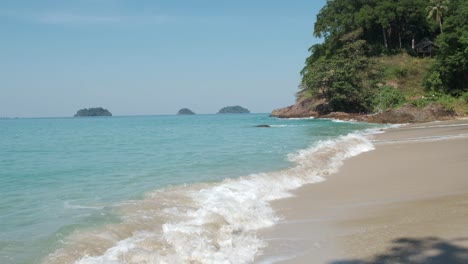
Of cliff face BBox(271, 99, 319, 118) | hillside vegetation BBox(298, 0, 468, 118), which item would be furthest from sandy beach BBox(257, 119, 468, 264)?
cliff face BBox(271, 99, 319, 118)

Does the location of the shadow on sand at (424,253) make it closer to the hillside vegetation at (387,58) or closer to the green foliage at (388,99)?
the hillside vegetation at (387,58)

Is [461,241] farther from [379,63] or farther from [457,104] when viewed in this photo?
[379,63]

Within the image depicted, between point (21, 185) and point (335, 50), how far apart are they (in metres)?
62.5

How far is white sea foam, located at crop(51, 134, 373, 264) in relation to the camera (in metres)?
5.38

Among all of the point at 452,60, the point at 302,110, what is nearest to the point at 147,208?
the point at 452,60

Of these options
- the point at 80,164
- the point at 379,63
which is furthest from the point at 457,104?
the point at 80,164

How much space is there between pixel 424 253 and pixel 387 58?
6426 centimetres

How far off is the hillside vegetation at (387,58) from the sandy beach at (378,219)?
3497 cm

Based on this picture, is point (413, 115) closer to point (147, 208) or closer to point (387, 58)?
point (387, 58)

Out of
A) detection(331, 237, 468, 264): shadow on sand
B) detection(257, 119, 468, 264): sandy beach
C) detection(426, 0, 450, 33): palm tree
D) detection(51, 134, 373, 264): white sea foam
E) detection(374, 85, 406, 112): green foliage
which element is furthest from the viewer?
detection(426, 0, 450, 33): palm tree

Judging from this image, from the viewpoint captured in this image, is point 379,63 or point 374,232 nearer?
point 374,232

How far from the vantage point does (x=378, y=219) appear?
22.2ft

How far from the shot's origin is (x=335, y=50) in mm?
68062

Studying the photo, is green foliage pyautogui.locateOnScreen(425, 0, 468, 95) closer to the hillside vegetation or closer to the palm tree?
the hillside vegetation
